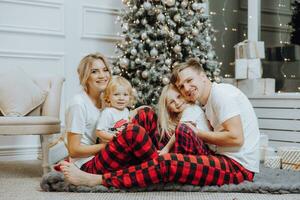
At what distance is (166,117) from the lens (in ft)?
9.05

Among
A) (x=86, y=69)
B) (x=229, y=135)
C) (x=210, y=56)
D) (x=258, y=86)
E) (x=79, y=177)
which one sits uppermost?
(x=210, y=56)

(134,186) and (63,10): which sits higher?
(63,10)

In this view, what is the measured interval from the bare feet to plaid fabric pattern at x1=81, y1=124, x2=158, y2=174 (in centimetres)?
8

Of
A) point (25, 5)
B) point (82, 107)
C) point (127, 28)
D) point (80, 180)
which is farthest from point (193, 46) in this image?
point (80, 180)

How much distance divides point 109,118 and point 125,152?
25cm

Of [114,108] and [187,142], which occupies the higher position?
[114,108]

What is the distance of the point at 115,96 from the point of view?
9.09 feet

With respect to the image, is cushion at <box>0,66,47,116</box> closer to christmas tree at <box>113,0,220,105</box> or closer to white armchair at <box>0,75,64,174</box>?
white armchair at <box>0,75,64,174</box>

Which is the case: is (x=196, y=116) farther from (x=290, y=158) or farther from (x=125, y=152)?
(x=290, y=158)

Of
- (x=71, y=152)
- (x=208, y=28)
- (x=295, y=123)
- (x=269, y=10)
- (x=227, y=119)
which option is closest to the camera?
(x=227, y=119)

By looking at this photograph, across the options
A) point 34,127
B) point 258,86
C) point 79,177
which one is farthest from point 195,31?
point 79,177

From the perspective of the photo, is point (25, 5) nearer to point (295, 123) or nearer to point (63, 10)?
point (63, 10)

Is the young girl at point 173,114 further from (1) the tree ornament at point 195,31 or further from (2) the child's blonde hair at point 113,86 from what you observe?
(1) the tree ornament at point 195,31

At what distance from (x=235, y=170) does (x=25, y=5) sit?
260 centimetres
